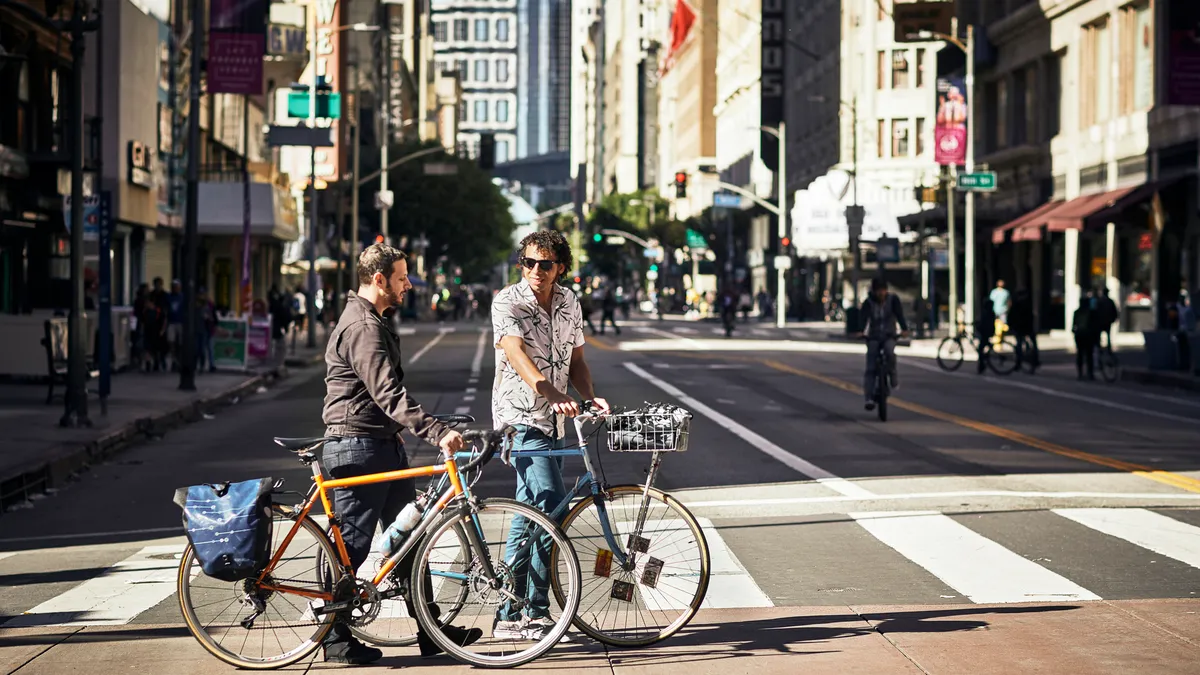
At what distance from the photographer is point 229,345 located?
1326 inches

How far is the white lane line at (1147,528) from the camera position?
421 inches

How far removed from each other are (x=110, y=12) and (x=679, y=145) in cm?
12477

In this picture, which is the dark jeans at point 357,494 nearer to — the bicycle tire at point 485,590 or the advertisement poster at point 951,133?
the bicycle tire at point 485,590

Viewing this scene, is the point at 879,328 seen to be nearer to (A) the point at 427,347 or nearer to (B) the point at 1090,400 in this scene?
(B) the point at 1090,400

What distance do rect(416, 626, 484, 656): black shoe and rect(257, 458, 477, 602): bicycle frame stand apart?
223 mm

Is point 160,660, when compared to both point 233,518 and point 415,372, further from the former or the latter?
point 415,372

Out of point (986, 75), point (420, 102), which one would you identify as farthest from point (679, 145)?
point (986, 75)

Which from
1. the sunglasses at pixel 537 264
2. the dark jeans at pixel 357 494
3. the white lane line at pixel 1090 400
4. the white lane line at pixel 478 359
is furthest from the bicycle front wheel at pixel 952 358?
the dark jeans at pixel 357 494

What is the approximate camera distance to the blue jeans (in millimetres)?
7293

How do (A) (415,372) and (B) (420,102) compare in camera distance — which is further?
(B) (420,102)

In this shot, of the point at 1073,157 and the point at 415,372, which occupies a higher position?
the point at 1073,157

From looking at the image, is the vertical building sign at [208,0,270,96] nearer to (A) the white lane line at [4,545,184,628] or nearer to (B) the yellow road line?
(B) the yellow road line

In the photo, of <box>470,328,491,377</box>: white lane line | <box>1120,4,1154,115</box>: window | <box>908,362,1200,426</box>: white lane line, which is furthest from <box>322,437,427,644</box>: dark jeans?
<box>1120,4,1154,115</box>: window

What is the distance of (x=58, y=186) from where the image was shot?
1369 inches
